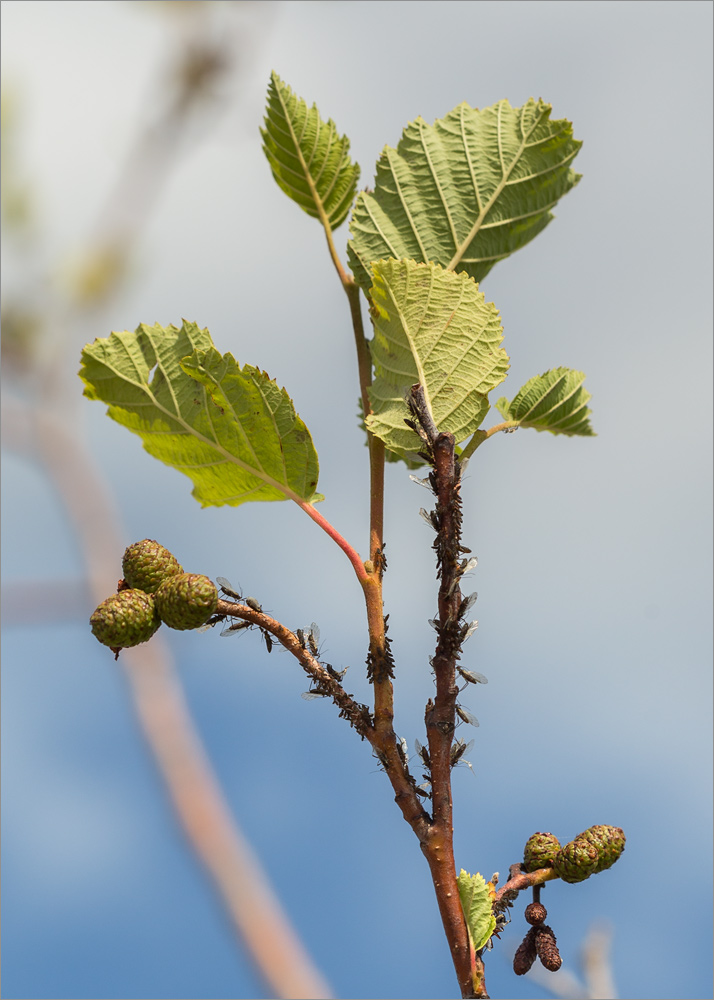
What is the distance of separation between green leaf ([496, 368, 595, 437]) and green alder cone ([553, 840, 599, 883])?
0.94 meters

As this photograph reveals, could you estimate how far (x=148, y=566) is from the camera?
1.72 metres

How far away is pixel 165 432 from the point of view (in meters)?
1.92

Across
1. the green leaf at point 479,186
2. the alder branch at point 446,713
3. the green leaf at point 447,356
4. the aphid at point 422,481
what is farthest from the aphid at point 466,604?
the green leaf at point 479,186

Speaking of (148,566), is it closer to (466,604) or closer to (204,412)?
(204,412)

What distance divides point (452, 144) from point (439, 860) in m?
1.65

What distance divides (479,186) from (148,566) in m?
1.23

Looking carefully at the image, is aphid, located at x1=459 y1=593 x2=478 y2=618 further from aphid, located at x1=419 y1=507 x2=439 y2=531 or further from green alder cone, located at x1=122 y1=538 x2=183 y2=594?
green alder cone, located at x1=122 y1=538 x2=183 y2=594

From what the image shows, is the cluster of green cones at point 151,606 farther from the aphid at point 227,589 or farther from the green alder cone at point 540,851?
the green alder cone at point 540,851

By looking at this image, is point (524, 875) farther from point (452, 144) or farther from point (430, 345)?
point (452, 144)

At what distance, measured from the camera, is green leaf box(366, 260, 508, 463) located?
175 centimetres

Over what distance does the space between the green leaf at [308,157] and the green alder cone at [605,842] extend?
60.6 inches

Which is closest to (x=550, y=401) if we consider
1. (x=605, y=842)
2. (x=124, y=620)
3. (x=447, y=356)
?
(x=447, y=356)

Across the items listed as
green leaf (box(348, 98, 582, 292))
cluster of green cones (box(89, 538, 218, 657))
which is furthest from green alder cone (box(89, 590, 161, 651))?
green leaf (box(348, 98, 582, 292))

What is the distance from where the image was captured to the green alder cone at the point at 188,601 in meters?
1.58
